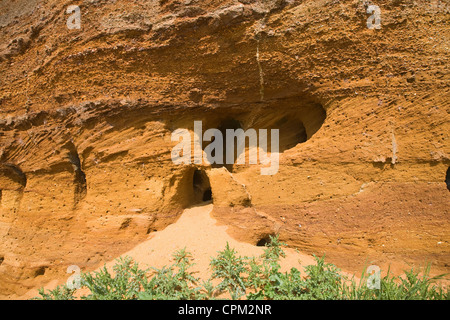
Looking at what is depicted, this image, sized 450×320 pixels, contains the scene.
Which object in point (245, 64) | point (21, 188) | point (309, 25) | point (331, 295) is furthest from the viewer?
point (21, 188)

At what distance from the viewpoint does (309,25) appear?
3.44 m

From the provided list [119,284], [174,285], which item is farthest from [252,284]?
[119,284]

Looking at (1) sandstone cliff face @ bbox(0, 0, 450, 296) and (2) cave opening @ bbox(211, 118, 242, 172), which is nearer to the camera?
(1) sandstone cliff face @ bbox(0, 0, 450, 296)

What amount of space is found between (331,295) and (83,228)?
3.59 metres

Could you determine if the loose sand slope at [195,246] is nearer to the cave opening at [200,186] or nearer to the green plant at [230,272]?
the green plant at [230,272]

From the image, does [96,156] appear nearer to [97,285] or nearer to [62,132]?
[62,132]

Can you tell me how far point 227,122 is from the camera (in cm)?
459

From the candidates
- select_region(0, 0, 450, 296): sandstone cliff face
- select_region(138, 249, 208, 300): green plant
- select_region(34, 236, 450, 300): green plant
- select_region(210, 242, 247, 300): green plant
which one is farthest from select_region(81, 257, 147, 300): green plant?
select_region(210, 242, 247, 300): green plant

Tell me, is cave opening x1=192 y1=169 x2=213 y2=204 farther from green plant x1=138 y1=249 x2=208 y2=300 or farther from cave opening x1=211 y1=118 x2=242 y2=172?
green plant x1=138 y1=249 x2=208 y2=300

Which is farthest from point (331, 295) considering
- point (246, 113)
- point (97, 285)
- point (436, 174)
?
point (246, 113)

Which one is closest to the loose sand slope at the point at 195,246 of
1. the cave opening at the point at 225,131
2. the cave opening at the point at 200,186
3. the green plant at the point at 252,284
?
the green plant at the point at 252,284

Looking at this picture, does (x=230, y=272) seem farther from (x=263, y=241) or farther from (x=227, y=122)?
(x=227, y=122)

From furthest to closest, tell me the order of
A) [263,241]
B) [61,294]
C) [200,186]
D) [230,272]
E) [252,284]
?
[200,186], [263,241], [61,294], [230,272], [252,284]

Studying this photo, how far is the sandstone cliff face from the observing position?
312 centimetres
